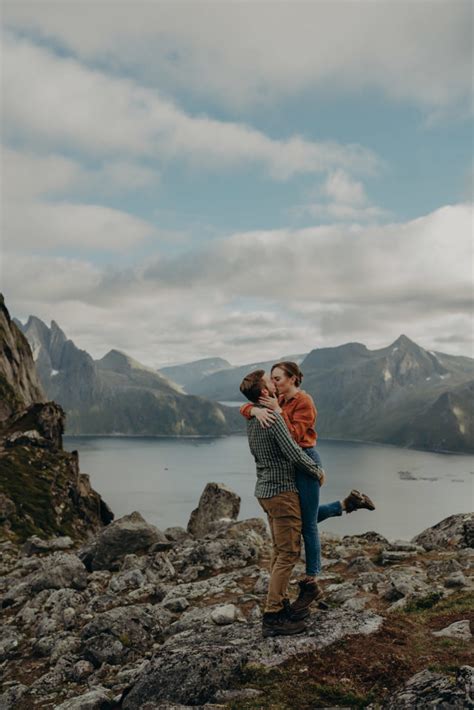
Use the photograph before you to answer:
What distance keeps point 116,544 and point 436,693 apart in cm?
2004

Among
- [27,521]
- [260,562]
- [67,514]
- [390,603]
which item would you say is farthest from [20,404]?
[390,603]

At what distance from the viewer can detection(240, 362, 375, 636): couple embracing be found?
9891 millimetres

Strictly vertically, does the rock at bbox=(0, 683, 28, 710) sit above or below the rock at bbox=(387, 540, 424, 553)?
below

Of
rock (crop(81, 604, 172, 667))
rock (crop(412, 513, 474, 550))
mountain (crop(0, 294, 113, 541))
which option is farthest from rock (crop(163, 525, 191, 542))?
mountain (crop(0, 294, 113, 541))

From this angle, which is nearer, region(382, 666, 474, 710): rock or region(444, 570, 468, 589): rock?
region(382, 666, 474, 710): rock

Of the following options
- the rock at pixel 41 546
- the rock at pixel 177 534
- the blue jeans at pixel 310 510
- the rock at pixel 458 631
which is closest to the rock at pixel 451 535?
the rock at pixel 458 631

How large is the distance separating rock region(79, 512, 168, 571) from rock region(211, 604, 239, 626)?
12.1 meters

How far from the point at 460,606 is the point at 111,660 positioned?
8.31 metres

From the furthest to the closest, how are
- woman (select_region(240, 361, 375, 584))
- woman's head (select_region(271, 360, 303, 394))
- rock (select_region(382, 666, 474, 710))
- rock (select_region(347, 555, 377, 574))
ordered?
1. rock (select_region(347, 555, 377, 574))
2. woman's head (select_region(271, 360, 303, 394))
3. woman (select_region(240, 361, 375, 584))
4. rock (select_region(382, 666, 474, 710))

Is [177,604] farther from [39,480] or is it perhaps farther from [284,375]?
[39,480]

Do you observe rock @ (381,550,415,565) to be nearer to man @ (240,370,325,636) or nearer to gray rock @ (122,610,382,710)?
gray rock @ (122,610,382,710)

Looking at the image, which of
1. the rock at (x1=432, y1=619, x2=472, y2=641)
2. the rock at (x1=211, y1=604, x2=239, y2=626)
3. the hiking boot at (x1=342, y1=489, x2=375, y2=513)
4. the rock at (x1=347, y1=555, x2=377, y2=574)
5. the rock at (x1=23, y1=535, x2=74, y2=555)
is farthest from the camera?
the rock at (x1=23, y1=535, x2=74, y2=555)

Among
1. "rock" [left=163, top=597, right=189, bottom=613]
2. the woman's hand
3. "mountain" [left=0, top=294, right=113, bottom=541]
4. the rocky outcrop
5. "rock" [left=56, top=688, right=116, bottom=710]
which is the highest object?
the rocky outcrop

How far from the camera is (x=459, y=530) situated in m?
20.1
